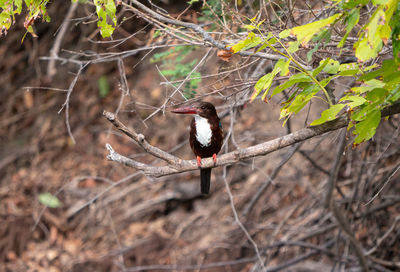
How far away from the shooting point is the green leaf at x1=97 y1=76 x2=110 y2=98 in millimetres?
6539

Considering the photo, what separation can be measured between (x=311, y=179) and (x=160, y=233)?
1797mm

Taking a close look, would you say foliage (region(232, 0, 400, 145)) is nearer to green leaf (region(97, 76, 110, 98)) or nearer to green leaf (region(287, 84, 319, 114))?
green leaf (region(287, 84, 319, 114))

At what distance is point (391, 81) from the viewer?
4.50 feet

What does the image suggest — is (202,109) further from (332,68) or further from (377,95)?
(377,95)

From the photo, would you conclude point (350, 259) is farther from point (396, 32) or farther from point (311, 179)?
point (396, 32)

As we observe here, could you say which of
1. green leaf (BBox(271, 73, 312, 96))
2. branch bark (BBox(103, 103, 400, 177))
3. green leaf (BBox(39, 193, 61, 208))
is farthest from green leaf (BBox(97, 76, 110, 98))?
green leaf (BBox(271, 73, 312, 96))

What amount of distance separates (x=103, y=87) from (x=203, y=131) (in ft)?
13.6

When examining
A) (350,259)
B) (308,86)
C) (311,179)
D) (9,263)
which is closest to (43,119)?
(9,263)

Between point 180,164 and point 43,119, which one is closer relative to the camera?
point 180,164

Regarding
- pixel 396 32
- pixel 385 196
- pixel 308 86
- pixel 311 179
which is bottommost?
pixel 311 179

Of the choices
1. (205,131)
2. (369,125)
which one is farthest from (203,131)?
(369,125)

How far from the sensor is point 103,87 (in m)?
6.54

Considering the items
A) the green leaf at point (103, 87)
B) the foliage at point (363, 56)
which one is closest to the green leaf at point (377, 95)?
the foliage at point (363, 56)

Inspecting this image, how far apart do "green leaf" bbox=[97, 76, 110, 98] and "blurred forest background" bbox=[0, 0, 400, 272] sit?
3 cm
